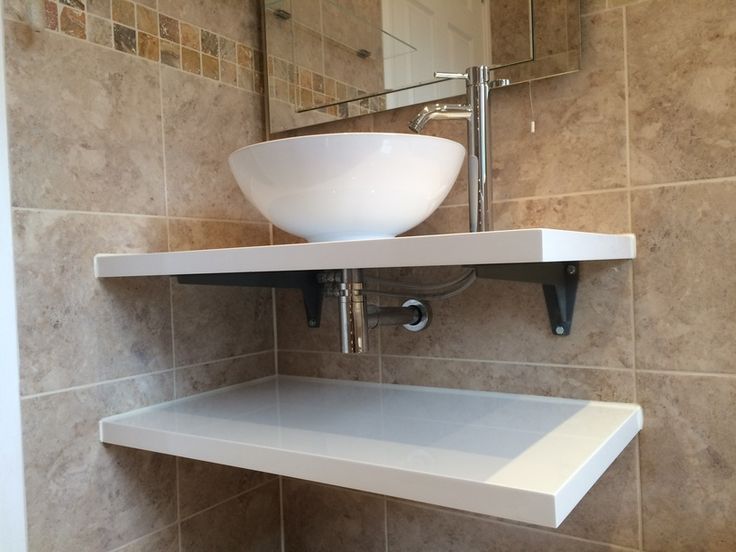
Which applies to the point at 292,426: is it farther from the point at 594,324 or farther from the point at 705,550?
the point at 705,550

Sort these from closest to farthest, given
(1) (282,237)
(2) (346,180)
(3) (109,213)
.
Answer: (2) (346,180) < (3) (109,213) < (1) (282,237)

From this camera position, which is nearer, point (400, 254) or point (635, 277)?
point (400, 254)

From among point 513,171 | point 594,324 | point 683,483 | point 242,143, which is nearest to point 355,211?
point 513,171

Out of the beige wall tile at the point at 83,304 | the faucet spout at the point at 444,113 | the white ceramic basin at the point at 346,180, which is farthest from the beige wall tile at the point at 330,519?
the faucet spout at the point at 444,113

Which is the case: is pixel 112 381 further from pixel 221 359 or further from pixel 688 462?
pixel 688 462

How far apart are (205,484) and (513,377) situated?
674 millimetres

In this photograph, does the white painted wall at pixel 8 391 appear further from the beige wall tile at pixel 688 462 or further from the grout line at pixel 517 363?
the beige wall tile at pixel 688 462

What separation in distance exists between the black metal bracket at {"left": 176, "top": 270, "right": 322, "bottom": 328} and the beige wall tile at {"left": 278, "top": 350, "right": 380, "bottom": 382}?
0.27 feet

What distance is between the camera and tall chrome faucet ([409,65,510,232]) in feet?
3.21

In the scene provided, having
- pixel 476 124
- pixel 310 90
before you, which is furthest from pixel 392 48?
pixel 476 124

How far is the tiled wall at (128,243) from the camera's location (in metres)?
0.98

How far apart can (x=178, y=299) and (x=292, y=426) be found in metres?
0.41

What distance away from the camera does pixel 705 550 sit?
3.16ft

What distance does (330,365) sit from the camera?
137cm
